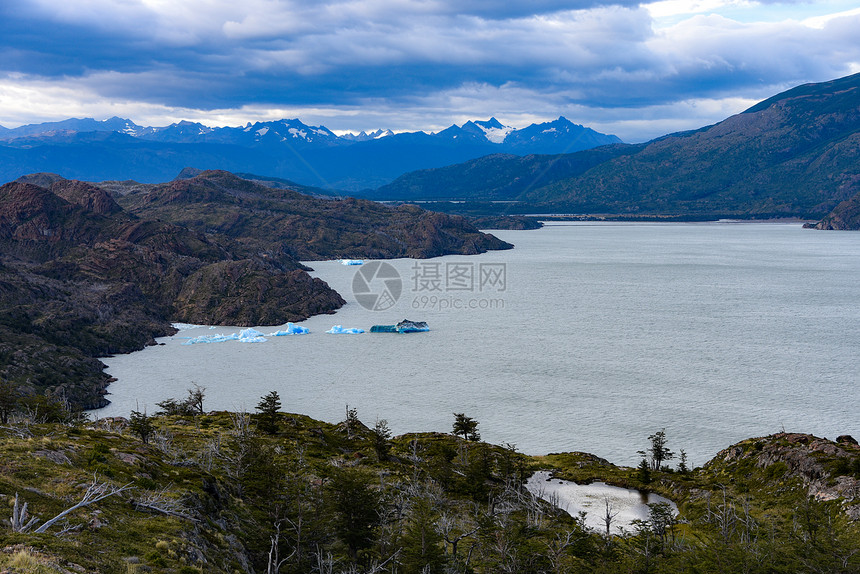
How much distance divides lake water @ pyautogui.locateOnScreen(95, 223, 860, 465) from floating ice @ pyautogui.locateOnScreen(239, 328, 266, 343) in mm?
2470

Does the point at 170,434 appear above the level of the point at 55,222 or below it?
below

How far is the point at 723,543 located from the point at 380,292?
155131 mm

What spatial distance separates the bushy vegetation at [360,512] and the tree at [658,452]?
2.62m

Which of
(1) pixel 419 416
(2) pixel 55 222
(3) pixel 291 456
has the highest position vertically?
(2) pixel 55 222

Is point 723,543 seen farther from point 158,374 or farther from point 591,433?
point 158,374

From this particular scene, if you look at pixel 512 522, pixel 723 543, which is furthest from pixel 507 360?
pixel 723 543

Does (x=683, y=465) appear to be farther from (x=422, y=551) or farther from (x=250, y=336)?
(x=250, y=336)

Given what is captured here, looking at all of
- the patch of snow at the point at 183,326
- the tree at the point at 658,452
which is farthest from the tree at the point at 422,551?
the patch of snow at the point at 183,326

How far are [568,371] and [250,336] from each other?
65950mm

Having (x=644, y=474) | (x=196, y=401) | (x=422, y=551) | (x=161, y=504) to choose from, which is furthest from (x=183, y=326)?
(x=422, y=551)

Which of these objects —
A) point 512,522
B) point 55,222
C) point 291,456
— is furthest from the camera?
point 55,222

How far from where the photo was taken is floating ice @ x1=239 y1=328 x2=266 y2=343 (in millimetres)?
127500

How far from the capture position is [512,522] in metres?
42.4

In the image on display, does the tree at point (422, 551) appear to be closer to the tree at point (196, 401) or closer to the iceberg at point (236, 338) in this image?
the tree at point (196, 401)
